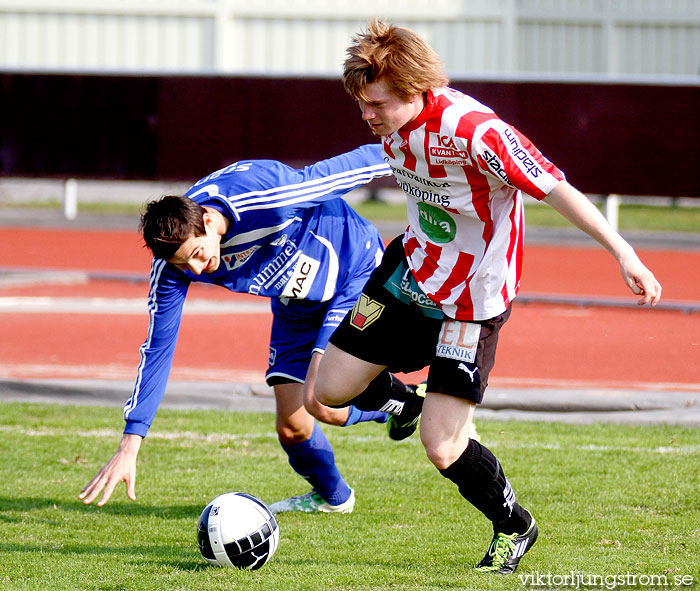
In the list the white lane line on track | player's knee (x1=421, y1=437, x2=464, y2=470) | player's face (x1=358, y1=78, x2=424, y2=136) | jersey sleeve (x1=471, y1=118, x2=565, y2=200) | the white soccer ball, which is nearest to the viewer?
jersey sleeve (x1=471, y1=118, x2=565, y2=200)

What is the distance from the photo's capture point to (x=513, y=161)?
12.0 ft

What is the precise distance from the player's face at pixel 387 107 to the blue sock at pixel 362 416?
168 cm

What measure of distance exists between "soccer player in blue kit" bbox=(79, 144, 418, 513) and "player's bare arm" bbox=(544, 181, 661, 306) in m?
1.40

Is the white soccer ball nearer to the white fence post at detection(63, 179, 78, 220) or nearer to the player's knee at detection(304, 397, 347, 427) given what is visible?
the player's knee at detection(304, 397, 347, 427)

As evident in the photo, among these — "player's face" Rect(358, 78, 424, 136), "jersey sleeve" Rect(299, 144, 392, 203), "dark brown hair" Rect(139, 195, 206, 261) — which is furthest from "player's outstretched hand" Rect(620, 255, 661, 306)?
"dark brown hair" Rect(139, 195, 206, 261)

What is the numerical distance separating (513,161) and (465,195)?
281mm

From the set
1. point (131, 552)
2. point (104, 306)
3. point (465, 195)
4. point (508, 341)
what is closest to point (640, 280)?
point (465, 195)

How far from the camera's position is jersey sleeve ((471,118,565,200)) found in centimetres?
365

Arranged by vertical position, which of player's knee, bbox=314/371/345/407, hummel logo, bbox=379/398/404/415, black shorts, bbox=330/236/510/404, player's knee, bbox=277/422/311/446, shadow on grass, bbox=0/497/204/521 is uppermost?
black shorts, bbox=330/236/510/404

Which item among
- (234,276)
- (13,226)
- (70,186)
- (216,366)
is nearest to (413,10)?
(70,186)

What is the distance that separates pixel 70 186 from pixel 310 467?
804 inches

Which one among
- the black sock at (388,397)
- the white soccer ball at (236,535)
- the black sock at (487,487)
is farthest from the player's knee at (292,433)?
the black sock at (487,487)

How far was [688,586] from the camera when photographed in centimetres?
390

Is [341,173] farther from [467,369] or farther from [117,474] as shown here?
[117,474]
